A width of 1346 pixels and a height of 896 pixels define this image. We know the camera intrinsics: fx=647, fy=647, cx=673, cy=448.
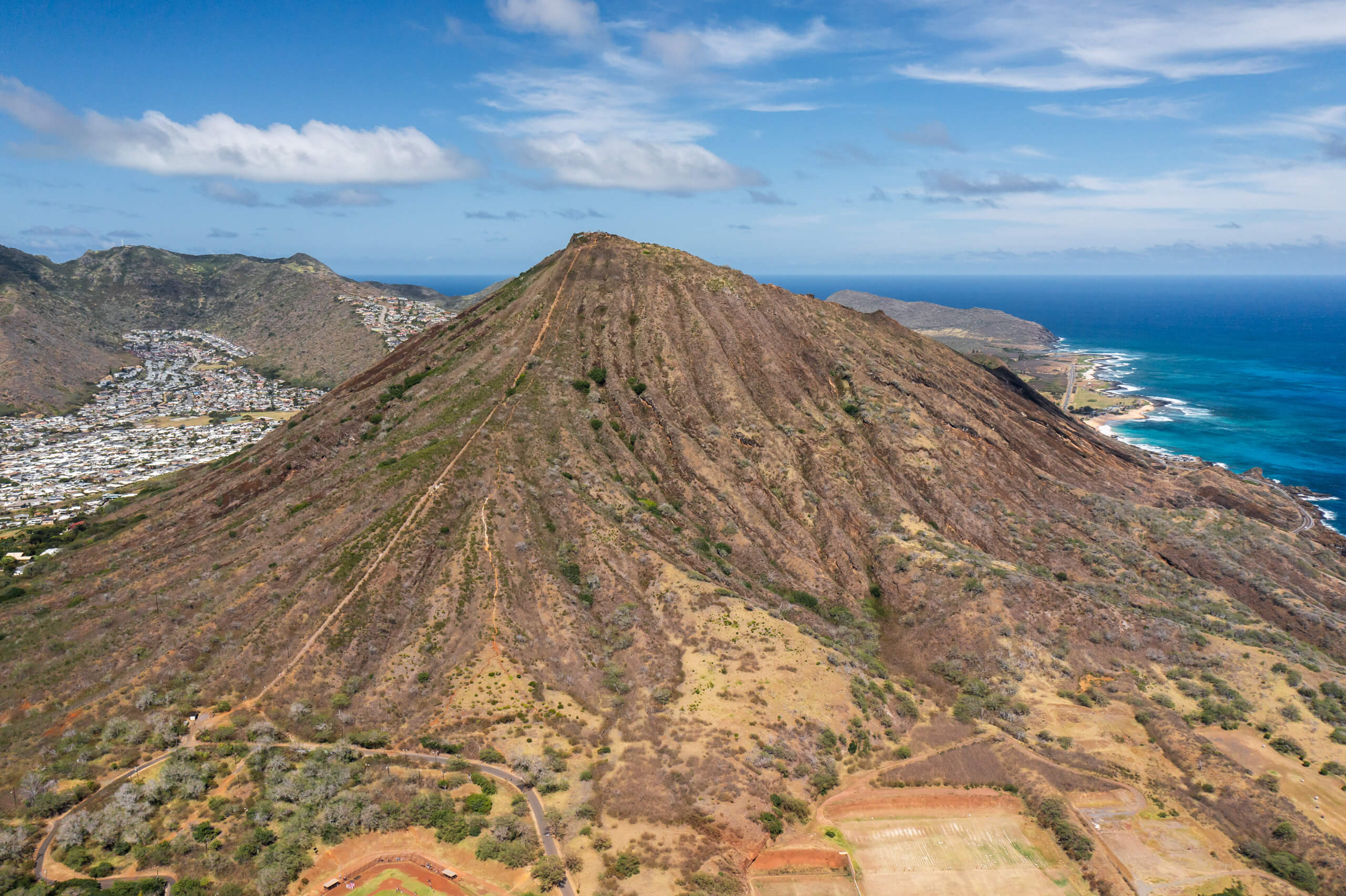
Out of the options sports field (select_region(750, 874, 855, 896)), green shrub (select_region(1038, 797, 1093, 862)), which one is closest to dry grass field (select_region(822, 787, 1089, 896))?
green shrub (select_region(1038, 797, 1093, 862))

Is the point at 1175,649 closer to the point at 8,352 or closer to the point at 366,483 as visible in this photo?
the point at 366,483

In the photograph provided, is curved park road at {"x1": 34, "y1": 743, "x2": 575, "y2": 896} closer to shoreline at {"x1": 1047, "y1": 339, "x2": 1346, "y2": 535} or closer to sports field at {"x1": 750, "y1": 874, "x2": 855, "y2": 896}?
sports field at {"x1": 750, "y1": 874, "x2": 855, "y2": 896}

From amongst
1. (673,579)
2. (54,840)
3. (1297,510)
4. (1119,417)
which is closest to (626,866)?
(673,579)

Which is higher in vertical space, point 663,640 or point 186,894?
point 663,640

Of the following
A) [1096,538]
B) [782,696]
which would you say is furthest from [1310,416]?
[782,696]

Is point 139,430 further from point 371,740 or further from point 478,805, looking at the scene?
point 478,805
